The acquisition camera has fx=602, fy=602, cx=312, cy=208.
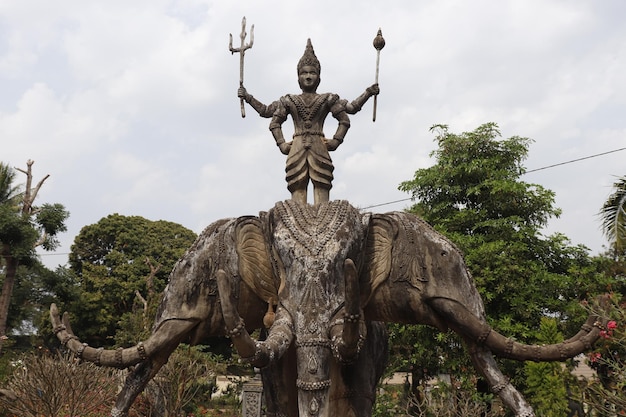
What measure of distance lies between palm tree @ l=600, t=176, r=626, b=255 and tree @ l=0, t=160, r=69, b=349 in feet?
58.5

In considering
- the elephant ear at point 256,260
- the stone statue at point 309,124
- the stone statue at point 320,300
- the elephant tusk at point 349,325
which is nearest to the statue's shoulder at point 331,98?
the stone statue at point 309,124

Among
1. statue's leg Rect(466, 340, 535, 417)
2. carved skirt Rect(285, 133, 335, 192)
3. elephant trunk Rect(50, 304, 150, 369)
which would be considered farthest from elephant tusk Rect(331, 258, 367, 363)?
carved skirt Rect(285, 133, 335, 192)

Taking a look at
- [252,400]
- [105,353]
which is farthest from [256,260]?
[252,400]

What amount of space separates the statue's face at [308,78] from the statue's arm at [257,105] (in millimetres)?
424

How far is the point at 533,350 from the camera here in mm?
5320

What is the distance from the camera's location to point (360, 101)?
716cm

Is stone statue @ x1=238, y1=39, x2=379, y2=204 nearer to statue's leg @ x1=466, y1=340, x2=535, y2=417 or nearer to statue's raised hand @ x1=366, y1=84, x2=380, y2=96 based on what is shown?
statue's raised hand @ x1=366, y1=84, x2=380, y2=96

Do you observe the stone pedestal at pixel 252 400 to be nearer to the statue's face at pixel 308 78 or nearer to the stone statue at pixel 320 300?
the stone statue at pixel 320 300

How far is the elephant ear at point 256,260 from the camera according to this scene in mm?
5805

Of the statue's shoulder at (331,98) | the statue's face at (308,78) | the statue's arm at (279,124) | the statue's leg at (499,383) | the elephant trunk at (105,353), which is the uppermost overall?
the statue's face at (308,78)

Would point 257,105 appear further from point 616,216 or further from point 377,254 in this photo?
point 616,216

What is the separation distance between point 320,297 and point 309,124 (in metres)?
2.49

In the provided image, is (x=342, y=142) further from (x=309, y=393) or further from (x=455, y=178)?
(x=455, y=178)

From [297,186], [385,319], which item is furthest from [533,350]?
[297,186]
